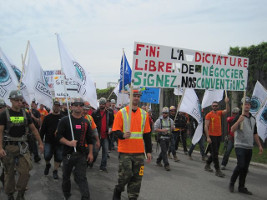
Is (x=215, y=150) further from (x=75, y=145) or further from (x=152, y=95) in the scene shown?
(x=152, y=95)

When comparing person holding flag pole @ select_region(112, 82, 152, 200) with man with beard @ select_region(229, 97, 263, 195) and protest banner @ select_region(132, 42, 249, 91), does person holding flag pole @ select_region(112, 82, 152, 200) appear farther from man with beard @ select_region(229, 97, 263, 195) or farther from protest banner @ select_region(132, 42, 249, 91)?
man with beard @ select_region(229, 97, 263, 195)

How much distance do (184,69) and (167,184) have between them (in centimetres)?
258

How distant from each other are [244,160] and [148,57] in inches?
110

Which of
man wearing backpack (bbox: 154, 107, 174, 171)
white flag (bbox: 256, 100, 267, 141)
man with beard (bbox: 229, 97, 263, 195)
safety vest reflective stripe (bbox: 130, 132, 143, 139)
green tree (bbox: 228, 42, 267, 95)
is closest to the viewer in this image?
safety vest reflective stripe (bbox: 130, 132, 143, 139)

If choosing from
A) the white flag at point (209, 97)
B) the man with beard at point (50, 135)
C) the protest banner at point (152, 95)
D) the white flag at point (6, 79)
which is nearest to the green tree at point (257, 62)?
the white flag at point (209, 97)

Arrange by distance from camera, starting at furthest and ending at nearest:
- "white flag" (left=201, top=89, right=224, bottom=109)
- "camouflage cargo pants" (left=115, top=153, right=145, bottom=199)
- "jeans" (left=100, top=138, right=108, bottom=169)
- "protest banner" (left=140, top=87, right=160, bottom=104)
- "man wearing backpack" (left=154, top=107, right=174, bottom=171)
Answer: "protest banner" (left=140, top=87, right=160, bottom=104) < "white flag" (left=201, top=89, right=224, bottom=109) < "man wearing backpack" (left=154, top=107, right=174, bottom=171) < "jeans" (left=100, top=138, right=108, bottom=169) < "camouflage cargo pants" (left=115, top=153, right=145, bottom=199)

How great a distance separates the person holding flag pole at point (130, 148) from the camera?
15.5 ft

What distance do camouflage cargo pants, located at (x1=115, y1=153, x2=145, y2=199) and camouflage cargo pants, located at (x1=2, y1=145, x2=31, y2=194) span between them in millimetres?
1583

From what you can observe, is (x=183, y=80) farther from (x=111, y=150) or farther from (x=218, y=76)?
(x=111, y=150)

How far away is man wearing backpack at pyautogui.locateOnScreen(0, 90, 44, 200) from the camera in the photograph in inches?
201

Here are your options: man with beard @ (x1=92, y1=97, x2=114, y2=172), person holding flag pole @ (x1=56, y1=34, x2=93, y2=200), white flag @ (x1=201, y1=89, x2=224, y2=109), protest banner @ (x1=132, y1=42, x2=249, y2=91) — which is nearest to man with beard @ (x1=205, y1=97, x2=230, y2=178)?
protest banner @ (x1=132, y1=42, x2=249, y2=91)

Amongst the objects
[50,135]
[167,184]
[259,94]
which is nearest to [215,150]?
[167,184]

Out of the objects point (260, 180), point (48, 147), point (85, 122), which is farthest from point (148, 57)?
point (260, 180)

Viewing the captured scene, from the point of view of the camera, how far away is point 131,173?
471 centimetres
